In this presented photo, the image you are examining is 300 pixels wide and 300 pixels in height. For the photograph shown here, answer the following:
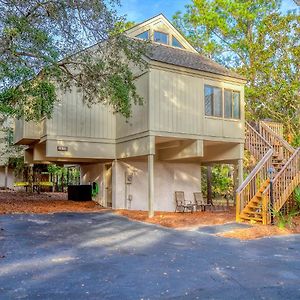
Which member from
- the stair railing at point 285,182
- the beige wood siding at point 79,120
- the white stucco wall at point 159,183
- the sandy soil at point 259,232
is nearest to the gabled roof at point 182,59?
the beige wood siding at point 79,120

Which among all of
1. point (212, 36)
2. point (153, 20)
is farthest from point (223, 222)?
point (212, 36)

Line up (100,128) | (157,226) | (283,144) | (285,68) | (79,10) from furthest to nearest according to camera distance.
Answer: (285,68), (100,128), (283,144), (157,226), (79,10)

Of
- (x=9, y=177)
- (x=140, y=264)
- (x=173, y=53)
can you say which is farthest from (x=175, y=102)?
(x=9, y=177)

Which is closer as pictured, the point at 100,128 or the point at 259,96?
the point at 100,128

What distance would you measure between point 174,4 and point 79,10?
17090 mm

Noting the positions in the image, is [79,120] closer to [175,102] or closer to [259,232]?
[175,102]

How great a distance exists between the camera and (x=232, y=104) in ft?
52.0

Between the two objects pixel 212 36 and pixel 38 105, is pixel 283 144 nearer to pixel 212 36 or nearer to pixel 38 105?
pixel 38 105

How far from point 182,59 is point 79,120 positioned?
5319 millimetres

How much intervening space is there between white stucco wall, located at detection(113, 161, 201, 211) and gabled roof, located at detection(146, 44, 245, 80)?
16.6 feet

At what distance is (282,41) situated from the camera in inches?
822

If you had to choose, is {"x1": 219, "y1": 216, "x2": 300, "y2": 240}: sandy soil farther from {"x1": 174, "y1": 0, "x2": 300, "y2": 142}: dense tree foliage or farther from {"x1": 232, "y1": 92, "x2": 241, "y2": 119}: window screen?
{"x1": 174, "y1": 0, "x2": 300, "y2": 142}: dense tree foliage

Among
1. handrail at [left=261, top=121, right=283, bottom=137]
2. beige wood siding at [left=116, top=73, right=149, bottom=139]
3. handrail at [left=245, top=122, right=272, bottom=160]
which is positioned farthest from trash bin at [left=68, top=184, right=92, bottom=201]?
handrail at [left=261, top=121, right=283, bottom=137]

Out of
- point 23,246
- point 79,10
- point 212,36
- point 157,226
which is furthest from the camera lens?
point 212,36
